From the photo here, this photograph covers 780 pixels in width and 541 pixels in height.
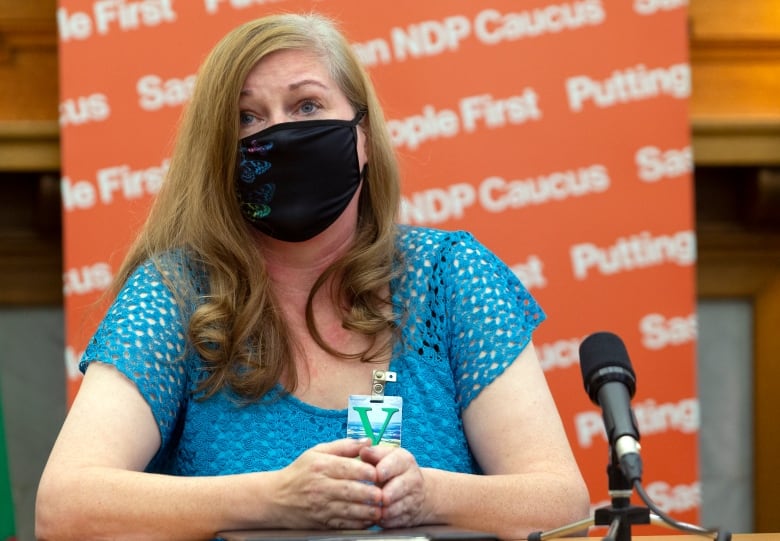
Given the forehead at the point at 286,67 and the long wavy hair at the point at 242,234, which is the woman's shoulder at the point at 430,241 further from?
the forehead at the point at 286,67

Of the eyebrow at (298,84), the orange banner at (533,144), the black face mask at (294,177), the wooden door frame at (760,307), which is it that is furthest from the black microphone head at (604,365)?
the wooden door frame at (760,307)

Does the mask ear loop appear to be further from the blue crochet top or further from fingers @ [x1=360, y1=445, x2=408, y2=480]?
fingers @ [x1=360, y1=445, x2=408, y2=480]

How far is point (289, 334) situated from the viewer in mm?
2236

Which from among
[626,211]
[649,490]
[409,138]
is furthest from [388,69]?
[649,490]

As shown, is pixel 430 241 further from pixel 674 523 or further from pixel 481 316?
pixel 674 523

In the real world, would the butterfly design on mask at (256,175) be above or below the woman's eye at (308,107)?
below

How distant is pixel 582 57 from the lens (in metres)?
3.38

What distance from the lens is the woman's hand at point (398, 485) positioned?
1806 millimetres

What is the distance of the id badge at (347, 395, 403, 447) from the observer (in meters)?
1.86

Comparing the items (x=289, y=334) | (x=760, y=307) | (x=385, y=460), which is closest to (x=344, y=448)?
(x=385, y=460)

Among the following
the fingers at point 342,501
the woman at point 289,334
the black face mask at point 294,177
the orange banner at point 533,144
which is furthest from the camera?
the orange banner at point 533,144

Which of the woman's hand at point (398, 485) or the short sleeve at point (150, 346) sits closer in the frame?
the woman's hand at point (398, 485)

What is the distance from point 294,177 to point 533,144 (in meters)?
1.30

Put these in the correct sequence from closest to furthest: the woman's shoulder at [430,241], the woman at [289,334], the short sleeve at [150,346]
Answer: the woman at [289,334] < the short sleeve at [150,346] < the woman's shoulder at [430,241]
